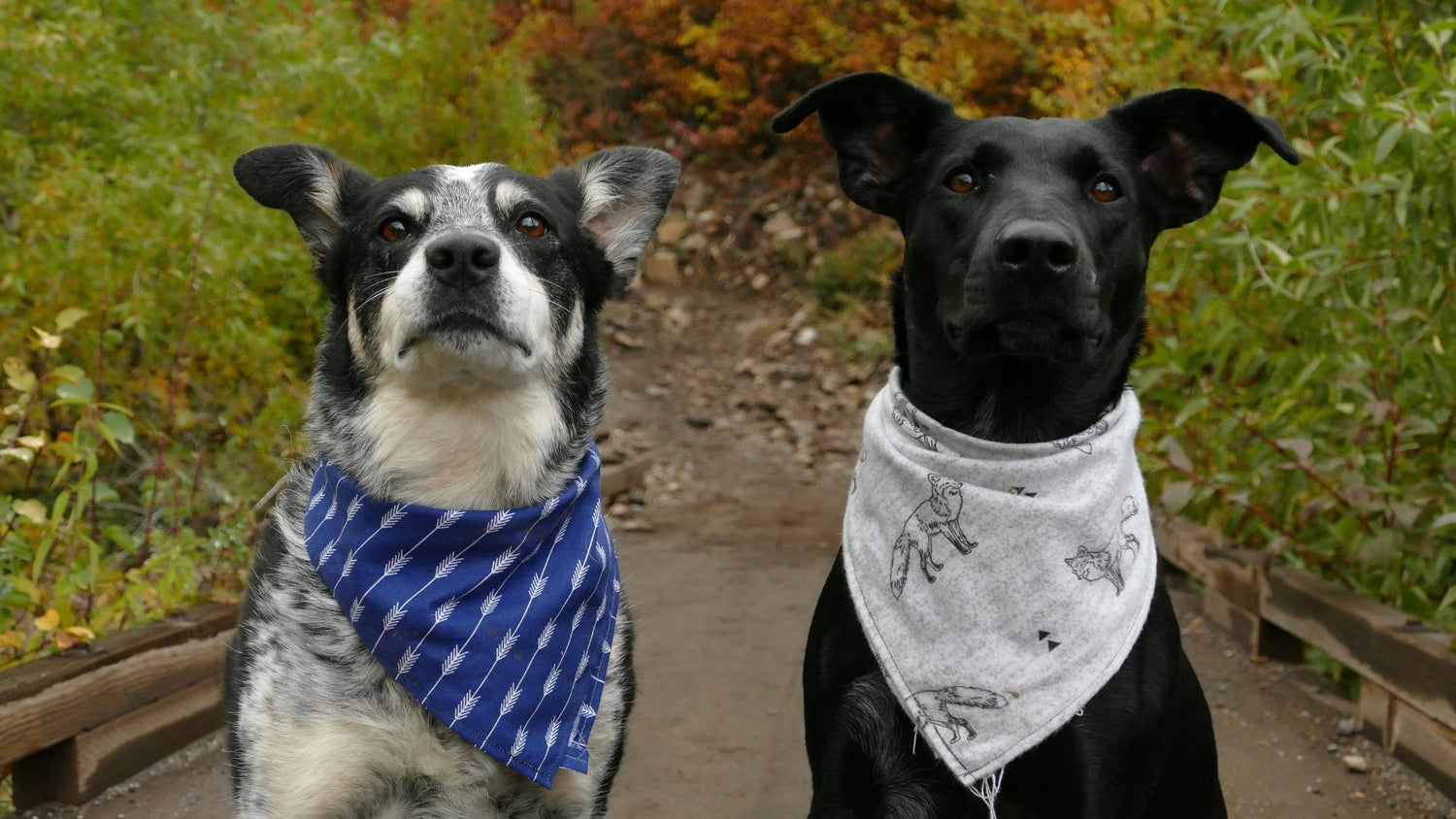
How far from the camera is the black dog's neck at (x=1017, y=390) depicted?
2.50 metres

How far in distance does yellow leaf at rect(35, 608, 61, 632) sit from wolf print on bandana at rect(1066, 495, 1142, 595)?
2583 millimetres

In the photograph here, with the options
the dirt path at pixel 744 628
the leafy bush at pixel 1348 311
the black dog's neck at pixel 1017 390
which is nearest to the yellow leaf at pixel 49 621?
the dirt path at pixel 744 628

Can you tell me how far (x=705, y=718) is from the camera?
13.6 ft

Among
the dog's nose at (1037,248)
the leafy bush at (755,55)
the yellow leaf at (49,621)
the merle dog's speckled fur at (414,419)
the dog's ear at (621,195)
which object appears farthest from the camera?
the leafy bush at (755,55)

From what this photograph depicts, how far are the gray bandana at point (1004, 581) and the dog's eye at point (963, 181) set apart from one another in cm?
46

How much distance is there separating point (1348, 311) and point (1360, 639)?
3.19 feet

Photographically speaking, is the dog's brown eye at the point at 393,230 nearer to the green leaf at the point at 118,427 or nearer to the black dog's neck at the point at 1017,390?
the black dog's neck at the point at 1017,390

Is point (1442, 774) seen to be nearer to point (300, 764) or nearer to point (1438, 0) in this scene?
point (1438, 0)

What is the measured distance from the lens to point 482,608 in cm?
252

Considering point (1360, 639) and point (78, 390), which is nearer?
point (78, 390)

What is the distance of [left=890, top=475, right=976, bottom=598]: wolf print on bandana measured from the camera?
98.8 inches

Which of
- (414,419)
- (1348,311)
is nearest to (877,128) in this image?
(414,419)

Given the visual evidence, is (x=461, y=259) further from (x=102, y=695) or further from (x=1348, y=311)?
(x=1348, y=311)

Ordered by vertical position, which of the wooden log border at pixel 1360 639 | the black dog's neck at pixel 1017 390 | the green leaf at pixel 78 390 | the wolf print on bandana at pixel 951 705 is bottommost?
the wooden log border at pixel 1360 639
